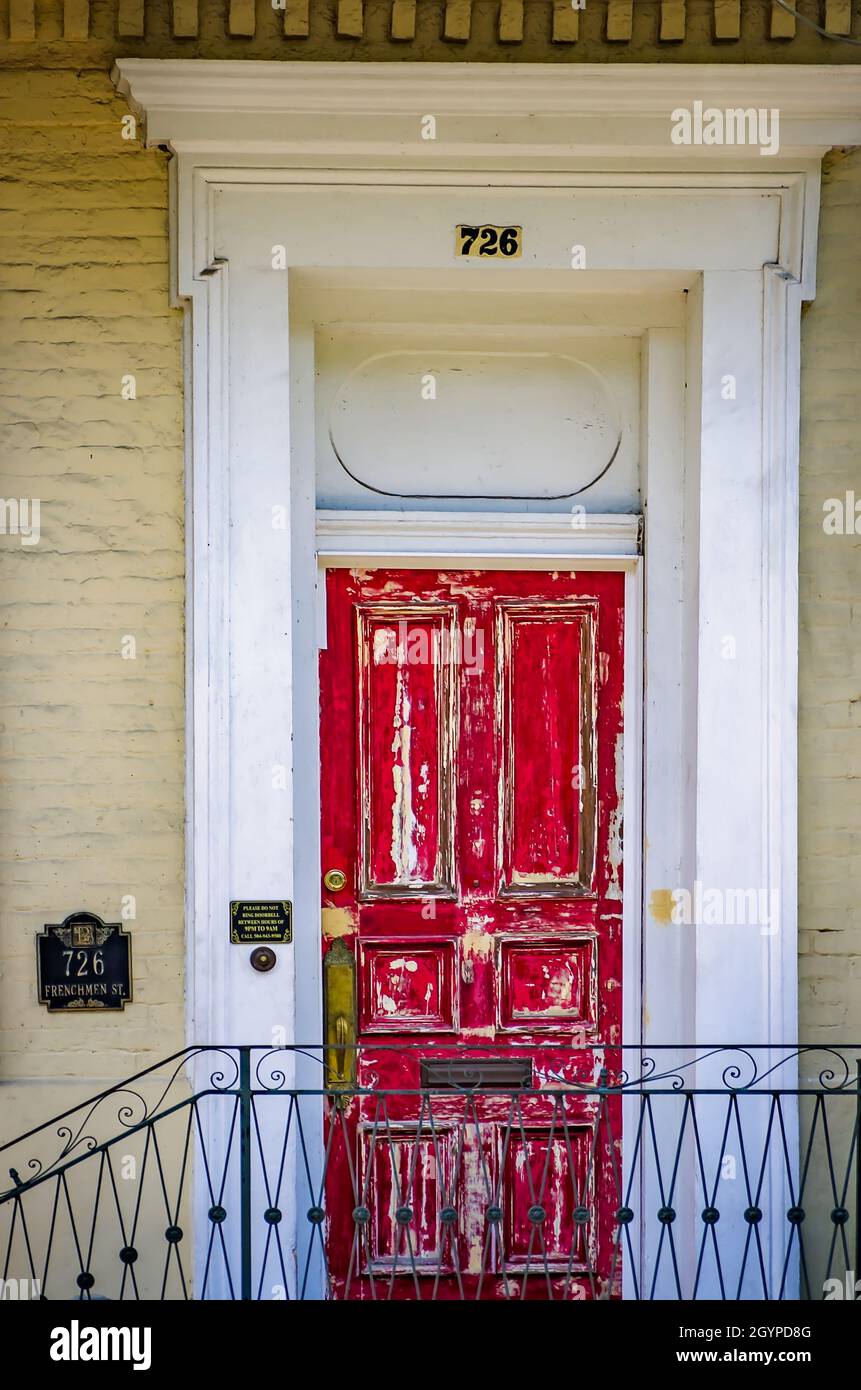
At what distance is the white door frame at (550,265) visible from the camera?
448cm

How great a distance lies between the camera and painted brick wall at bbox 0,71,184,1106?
15.0 ft

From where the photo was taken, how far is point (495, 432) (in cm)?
491

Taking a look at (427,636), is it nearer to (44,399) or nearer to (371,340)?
(371,340)

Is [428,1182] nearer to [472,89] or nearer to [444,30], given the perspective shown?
[472,89]

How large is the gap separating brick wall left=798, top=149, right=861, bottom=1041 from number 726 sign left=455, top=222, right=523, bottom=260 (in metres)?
1.04

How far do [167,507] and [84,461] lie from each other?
0.32 m

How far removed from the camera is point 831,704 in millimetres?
4656

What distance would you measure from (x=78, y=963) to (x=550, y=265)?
286 centimetres

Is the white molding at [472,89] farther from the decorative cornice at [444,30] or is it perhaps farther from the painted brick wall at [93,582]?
the painted brick wall at [93,582]

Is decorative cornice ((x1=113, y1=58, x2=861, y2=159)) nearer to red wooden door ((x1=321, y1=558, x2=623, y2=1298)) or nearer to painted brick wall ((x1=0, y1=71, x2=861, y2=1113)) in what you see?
painted brick wall ((x1=0, y1=71, x2=861, y2=1113))

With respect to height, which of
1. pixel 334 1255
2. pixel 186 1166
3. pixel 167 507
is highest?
pixel 167 507

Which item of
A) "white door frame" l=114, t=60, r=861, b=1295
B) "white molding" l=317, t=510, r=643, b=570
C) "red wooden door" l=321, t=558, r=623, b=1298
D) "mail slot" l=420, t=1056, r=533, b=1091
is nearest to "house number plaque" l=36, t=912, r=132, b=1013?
"white door frame" l=114, t=60, r=861, b=1295

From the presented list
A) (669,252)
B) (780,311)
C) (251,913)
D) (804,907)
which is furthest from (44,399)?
(804,907)

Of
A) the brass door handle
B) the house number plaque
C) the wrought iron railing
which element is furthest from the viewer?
the brass door handle
